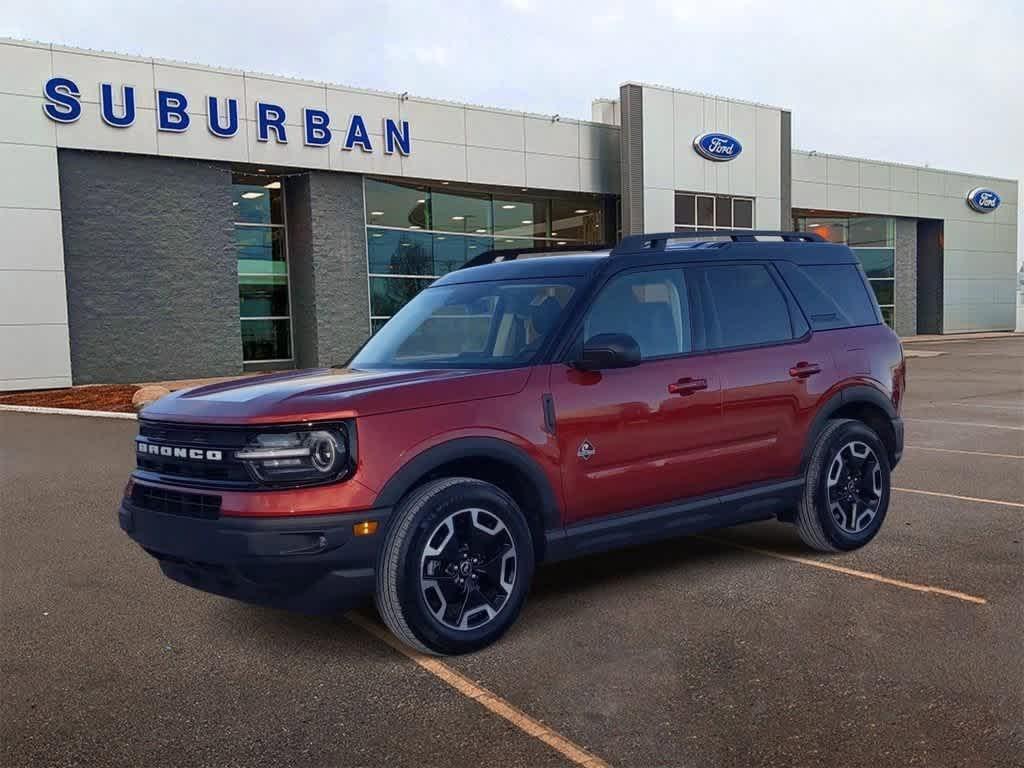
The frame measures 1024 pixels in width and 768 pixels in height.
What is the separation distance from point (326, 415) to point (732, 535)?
3.69 m

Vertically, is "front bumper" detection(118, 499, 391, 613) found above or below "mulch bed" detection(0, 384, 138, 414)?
above

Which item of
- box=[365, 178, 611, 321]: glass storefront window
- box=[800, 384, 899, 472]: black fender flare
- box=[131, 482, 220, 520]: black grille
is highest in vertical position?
box=[365, 178, 611, 321]: glass storefront window

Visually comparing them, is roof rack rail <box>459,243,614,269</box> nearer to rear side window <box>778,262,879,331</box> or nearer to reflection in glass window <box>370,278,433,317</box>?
rear side window <box>778,262,879,331</box>

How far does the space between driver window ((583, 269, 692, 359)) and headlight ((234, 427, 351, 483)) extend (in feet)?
5.10

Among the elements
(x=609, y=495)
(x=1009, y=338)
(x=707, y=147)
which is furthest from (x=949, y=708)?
(x=1009, y=338)

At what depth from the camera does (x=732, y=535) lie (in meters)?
6.70

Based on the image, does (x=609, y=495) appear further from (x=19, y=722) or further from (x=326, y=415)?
(x=19, y=722)

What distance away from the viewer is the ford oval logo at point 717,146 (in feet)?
101

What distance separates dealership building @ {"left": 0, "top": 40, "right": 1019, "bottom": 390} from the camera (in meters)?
20.8

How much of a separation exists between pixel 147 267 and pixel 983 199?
37.3 meters

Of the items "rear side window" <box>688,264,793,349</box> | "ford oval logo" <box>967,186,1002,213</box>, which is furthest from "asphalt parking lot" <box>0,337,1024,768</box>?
"ford oval logo" <box>967,186,1002,213</box>

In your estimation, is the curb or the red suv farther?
the curb

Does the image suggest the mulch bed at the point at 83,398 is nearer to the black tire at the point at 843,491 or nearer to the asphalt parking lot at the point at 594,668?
the asphalt parking lot at the point at 594,668

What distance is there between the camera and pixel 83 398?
19.0 metres
